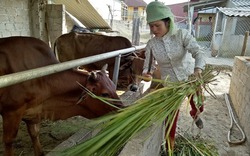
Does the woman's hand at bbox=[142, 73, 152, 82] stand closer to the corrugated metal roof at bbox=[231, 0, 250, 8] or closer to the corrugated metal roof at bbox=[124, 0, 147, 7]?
the corrugated metal roof at bbox=[231, 0, 250, 8]

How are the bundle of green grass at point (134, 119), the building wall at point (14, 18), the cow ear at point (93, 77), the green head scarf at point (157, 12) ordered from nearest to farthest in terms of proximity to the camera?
the bundle of green grass at point (134, 119), the green head scarf at point (157, 12), the cow ear at point (93, 77), the building wall at point (14, 18)

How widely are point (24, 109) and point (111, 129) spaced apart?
1481 millimetres

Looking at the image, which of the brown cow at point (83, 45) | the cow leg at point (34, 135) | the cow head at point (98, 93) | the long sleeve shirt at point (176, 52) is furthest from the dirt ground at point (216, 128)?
the brown cow at point (83, 45)

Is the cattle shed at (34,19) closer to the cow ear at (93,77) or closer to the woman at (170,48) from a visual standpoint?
the cow ear at (93,77)

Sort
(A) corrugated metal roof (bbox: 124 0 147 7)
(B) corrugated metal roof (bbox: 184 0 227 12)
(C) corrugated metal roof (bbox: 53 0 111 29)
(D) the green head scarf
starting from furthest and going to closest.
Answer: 1. (A) corrugated metal roof (bbox: 124 0 147 7)
2. (B) corrugated metal roof (bbox: 184 0 227 12)
3. (C) corrugated metal roof (bbox: 53 0 111 29)
4. (D) the green head scarf

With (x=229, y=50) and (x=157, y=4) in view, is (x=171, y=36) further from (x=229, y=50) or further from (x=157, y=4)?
(x=229, y=50)

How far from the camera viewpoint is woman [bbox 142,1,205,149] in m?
2.15

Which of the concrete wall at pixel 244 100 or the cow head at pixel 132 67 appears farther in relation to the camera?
the cow head at pixel 132 67

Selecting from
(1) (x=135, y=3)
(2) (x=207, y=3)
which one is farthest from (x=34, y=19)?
(1) (x=135, y=3)

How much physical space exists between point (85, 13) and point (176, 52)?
8.05m

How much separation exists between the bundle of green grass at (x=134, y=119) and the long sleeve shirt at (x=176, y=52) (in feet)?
1.64

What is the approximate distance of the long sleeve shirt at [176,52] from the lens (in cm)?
234

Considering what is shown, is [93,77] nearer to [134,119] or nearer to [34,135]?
[134,119]

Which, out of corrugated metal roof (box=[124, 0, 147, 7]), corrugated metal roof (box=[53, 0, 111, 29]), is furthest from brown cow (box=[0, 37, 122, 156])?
corrugated metal roof (box=[124, 0, 147, 7])
